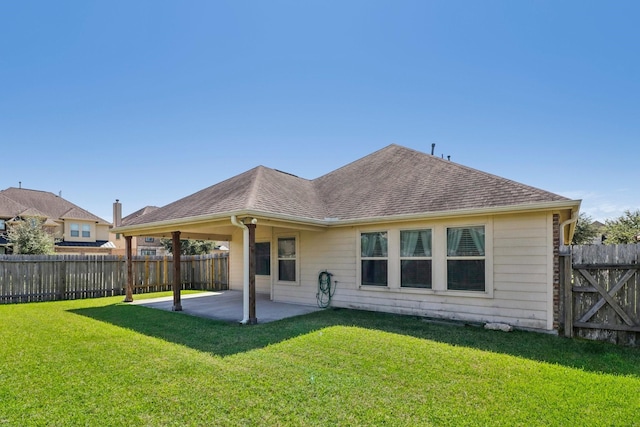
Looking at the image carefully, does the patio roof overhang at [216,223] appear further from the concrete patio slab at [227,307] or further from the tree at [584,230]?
the tree at [584,230]

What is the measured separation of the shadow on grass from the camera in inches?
201

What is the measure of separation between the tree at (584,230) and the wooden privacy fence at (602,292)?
2065 centimetres

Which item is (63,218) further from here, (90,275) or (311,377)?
(311,377)

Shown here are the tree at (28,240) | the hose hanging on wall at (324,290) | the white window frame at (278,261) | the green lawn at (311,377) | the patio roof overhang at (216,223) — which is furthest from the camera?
the tree at (28,240)

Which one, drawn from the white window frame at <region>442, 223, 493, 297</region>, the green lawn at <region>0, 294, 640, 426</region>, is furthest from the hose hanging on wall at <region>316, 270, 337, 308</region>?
the white window frame at <region>442, 223, 493, 297</region>

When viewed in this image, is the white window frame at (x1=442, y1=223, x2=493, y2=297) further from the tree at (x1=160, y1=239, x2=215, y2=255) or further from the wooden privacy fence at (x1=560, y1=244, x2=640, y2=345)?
the tree at (x1=160, y1=239, x2=215, y2=255)

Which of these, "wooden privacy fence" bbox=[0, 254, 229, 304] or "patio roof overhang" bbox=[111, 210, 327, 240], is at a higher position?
"patio roof overhang" bbox=[111, 210, 327, 240]

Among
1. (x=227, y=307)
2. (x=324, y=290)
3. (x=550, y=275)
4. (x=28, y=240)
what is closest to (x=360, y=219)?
(x=324, y=290)

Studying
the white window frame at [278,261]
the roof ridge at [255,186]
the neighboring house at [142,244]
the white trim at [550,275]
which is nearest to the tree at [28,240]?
the neighboring house at [142,244]

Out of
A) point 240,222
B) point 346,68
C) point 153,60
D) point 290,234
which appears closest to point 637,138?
point 346,68

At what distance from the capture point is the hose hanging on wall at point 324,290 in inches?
381

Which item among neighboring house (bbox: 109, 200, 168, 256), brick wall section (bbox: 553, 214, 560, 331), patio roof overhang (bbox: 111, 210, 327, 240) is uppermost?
patio roof overhang (bbox: 111, 210, 327, 240)

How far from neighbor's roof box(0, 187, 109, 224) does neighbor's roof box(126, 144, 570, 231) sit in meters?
25.7

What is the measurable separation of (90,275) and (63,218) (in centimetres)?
2322
